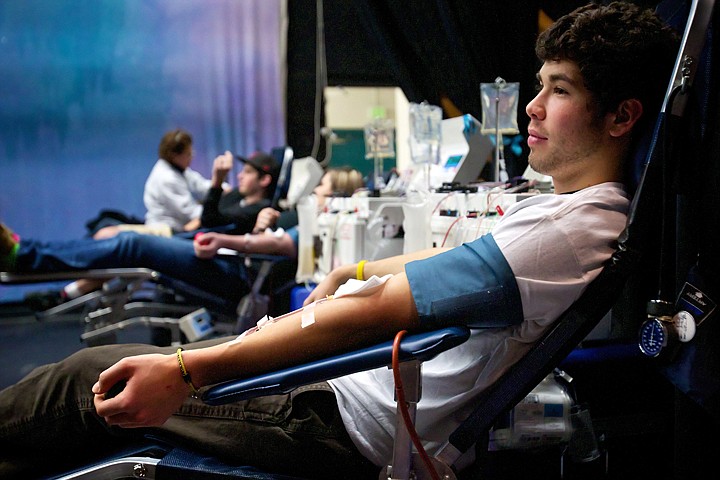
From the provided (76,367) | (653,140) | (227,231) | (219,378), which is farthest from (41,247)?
(653,140)

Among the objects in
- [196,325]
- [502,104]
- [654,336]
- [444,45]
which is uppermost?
[444,45]

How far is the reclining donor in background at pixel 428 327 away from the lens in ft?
3.38

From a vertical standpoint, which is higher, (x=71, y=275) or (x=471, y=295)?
(x=471, y=295)

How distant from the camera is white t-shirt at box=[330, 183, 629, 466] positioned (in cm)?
103

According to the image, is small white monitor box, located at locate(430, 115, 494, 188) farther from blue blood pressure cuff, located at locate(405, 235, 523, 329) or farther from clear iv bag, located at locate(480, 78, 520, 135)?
blue blood pressure cuff, located at locate(405, 235, 523, 329)

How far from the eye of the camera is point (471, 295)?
1.01m

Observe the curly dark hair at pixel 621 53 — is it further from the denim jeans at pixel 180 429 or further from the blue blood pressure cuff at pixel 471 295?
the denim jeans at pixel 180 429

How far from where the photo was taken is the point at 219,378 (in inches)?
42.1

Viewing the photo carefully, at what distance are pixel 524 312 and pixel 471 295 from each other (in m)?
0.09

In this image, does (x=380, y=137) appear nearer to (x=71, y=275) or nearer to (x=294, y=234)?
(x=294, y=234)

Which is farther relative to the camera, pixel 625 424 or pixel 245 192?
pixel 245 192

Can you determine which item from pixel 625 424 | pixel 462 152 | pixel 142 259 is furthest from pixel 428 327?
pixel 142 259

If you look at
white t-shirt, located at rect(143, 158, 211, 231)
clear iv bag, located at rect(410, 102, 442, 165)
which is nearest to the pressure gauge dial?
clear iv bag, located at rect(410, 102, 442, 165)

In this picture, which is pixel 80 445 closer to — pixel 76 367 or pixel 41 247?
pixel 76 367
